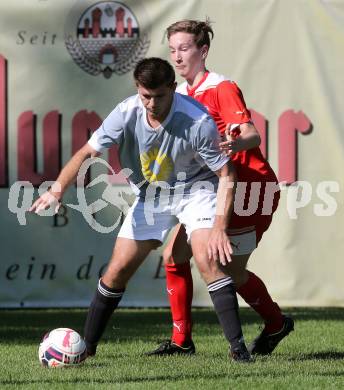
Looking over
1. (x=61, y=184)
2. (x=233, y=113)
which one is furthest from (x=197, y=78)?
(x=61, y=184)

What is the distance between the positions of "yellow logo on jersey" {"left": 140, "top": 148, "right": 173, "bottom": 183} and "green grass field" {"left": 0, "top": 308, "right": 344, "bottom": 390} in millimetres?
1076

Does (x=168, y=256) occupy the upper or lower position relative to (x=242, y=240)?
lower

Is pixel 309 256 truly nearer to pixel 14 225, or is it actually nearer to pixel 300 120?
pixel 300 120


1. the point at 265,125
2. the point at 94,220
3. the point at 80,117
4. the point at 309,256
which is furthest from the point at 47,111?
the point at 309,256

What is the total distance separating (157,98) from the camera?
5.99m

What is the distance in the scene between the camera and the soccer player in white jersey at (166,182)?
6.12 m

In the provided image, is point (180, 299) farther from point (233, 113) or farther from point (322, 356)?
point (233, 113)

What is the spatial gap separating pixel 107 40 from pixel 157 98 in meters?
4.52

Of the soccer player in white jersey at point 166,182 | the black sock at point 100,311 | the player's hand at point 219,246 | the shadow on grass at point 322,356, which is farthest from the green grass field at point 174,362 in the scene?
the player's hand at point 219,246

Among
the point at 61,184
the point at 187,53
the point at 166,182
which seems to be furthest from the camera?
the point at 187,53

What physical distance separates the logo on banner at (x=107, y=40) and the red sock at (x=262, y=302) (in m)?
3.85

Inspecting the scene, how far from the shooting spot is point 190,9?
1023 centimetres

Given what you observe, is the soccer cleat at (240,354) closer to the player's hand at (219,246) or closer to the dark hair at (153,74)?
→ the player's hand at (219,246)

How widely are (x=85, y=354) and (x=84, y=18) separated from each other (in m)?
4.79
